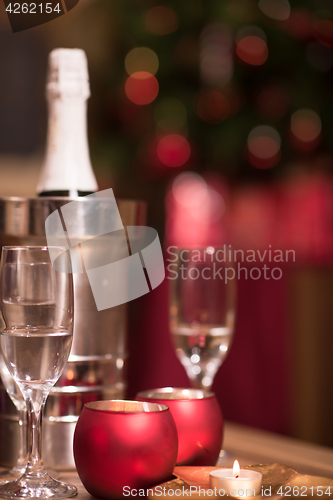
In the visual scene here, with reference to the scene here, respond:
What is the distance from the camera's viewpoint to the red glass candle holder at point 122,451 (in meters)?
0.45

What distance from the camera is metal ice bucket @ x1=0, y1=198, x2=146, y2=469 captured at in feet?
1.88

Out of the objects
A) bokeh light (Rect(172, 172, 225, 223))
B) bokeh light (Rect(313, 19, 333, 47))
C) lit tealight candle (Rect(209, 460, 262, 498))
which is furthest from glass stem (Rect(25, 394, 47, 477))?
bokeh light (Rect(313, 19, 333, 47))

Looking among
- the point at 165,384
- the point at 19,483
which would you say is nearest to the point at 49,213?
the point at 19,483

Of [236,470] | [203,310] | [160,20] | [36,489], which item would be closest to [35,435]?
[36,489]

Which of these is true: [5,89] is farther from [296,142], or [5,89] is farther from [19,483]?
[19,483]

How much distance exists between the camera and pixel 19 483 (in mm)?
478

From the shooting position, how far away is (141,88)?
182 centimetres

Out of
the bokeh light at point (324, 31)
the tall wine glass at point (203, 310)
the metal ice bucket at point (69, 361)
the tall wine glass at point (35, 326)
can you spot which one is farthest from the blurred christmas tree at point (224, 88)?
the tall wine glass at point (35, 326)

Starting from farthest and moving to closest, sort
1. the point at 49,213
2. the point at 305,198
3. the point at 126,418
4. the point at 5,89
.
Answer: the point at 5,89 < the point at 305,198 < the point at 49,213 < the point at 126,418

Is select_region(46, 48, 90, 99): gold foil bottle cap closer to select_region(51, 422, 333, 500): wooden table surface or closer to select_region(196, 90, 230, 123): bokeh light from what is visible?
select_region(51, 422, 333, 500): wooden table surface

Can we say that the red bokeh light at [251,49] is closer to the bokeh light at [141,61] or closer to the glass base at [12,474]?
the bokeh light at [141,61]

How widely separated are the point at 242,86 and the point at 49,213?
4.34 ft

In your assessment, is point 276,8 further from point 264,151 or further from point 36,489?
point 36,489

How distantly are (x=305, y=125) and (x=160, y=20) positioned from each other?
1.67ft
